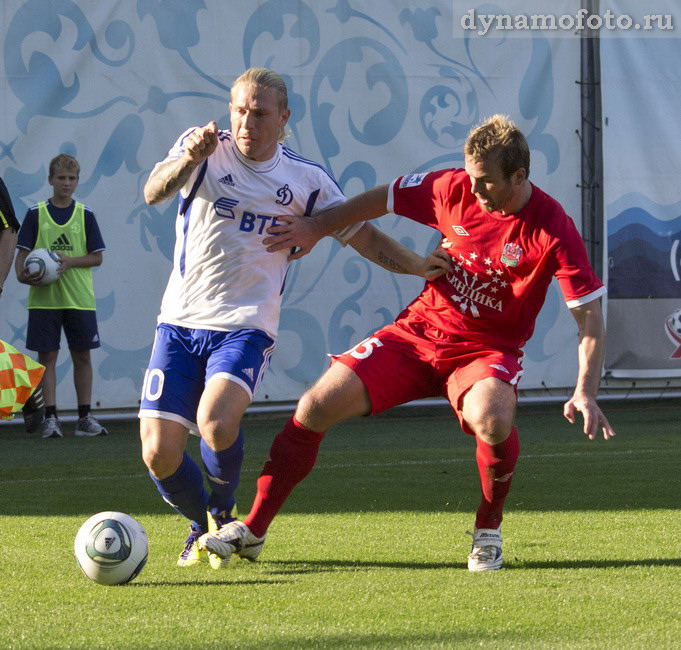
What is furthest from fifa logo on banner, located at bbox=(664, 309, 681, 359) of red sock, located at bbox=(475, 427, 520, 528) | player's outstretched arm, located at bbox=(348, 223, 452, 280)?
red sock, located at bbox=(475, 427, 520, 528)

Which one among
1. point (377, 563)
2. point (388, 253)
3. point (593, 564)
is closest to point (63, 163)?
point (388, 253)

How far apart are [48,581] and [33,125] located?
6.82m

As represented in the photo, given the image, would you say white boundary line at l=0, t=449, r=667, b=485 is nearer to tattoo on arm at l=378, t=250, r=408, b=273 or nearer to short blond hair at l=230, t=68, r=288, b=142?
tattoo on arm at l=378, t=250, r=408, b=273

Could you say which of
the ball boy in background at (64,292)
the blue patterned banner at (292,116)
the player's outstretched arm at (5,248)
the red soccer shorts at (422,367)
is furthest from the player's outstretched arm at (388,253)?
the blue patterned banner at (292,116)

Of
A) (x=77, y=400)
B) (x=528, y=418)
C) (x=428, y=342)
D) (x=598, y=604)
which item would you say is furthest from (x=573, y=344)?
(x=598, y=604)

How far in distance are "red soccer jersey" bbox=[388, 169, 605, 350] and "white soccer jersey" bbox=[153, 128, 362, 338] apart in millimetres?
562

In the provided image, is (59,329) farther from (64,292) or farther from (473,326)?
(473,326)

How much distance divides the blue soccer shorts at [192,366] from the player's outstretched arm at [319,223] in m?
0.39

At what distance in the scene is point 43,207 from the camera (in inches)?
368

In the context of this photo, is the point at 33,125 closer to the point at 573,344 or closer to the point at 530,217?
the point at 573,344

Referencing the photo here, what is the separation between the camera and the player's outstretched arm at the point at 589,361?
161 inches

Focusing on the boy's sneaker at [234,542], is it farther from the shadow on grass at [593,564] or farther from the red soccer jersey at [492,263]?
the red soccer jersey at [492,263]

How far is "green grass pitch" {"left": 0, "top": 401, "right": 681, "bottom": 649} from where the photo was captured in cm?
333

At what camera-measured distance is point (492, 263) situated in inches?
179
